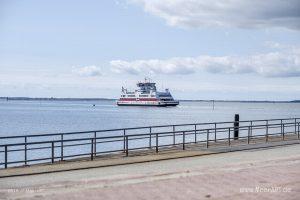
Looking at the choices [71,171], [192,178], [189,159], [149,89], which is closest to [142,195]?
[192,178]

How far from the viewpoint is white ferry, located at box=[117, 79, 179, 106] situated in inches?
5674

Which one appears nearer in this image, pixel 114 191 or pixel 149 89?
pixel 114 191

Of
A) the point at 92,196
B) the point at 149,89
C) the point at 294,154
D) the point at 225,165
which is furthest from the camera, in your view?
the point at 149,89

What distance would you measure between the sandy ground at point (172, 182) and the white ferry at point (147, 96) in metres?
128

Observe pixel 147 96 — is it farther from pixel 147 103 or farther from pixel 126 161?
pixel 126 161

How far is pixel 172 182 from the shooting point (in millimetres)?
11531

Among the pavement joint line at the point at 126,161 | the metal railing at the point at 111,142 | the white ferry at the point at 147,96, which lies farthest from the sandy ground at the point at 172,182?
the white ferry at the point at 147,96

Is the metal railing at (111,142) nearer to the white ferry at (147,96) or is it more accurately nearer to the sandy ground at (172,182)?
the sandy ground at (172,182)

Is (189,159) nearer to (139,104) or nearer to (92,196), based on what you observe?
(92,196)

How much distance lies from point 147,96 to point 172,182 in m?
133

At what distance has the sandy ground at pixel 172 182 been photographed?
1010 cm

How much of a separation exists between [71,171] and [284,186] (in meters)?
5.48

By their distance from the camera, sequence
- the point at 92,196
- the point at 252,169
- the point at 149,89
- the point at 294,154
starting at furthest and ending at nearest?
the point at 149,89 → the point at 294,154 → the point at 252,169 → the point at 92,196

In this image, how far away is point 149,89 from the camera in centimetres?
14575
